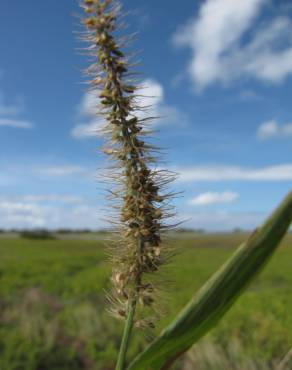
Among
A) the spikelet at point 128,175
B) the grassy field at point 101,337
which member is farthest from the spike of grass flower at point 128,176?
the grassy field at point 101,337

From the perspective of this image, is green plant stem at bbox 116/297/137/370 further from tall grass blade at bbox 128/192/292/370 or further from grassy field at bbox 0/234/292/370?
grassy field at bbox 0/234/292/370

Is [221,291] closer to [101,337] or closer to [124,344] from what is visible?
[124,344]

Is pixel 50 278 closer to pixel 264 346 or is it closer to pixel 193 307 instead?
pixel 264 346

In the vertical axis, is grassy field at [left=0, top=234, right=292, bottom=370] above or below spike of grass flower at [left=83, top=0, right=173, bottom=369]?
below

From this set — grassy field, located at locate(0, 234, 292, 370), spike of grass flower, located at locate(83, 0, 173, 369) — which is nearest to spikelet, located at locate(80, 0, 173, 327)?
spike of grass flower, located at locate(83, 0, 173, 369)

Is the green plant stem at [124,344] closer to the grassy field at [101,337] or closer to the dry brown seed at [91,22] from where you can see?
the dry brown seed at [91,22]

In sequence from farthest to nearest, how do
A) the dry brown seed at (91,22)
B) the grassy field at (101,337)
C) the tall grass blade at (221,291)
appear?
the grassy field at (101,337) → the dry brown seed at (91,22) → the tall grass blade at (221,291)

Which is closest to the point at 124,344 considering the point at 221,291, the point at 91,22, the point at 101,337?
the point at 221,291

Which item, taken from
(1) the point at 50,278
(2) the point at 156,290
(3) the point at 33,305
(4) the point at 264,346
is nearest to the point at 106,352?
(4) the point at 264,346
